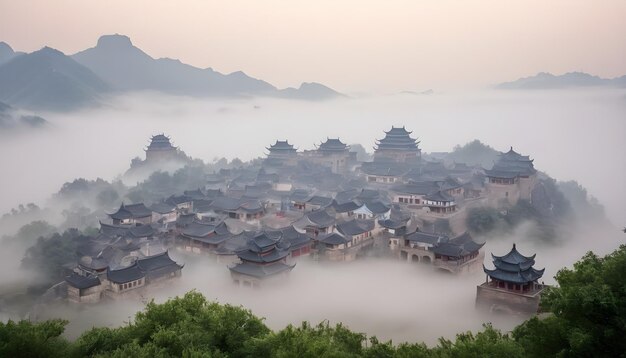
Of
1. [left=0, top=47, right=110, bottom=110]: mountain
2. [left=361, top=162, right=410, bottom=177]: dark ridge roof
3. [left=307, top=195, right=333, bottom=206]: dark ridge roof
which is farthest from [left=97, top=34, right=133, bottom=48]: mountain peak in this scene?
[left=307, top=195, right=333, bottom=206]: dark ridge roof

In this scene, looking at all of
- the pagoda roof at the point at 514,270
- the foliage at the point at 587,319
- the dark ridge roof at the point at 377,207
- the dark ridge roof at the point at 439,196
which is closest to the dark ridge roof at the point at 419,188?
the dark ridge roof at the point at 439,196

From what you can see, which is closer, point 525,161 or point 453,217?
point 453,217

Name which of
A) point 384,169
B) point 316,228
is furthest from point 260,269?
point 384,169

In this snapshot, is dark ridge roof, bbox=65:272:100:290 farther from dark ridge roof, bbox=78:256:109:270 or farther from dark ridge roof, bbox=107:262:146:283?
dark ridge roof, bbox=78:256:109:270

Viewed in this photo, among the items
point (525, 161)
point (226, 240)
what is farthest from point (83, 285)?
point (525, 161)

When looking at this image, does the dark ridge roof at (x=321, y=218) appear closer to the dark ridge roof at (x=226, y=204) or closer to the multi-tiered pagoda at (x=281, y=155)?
the dark ridge roof at (x=226, y=204)

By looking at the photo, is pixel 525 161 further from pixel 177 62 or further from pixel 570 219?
pixel 177 62

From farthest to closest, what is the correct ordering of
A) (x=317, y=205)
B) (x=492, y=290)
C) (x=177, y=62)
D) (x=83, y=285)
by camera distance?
(x=177, y=62), (x=317, y=205), (x=83, y=285), (x=492, y=290)
